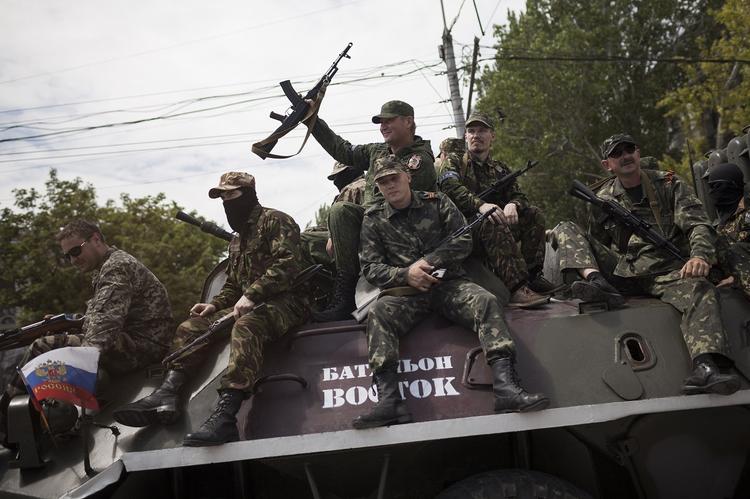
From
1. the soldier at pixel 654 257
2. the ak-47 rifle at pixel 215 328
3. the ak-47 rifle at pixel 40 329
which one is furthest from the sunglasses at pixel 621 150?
the ak-47 rifle at pixel 40 329

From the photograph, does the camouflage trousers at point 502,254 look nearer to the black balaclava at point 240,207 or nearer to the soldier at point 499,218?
the soldier at point 499,218

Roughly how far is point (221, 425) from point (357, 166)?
2.67m

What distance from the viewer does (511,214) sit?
215 inches

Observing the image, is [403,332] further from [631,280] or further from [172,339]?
[172,339]

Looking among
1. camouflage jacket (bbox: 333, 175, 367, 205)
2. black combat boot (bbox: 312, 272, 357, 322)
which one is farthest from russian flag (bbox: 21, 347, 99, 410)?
camouflage jacket (bbox: 333, 175, 367, 205)

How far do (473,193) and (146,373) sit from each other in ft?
9.19

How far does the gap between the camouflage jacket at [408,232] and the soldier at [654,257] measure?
0.75m

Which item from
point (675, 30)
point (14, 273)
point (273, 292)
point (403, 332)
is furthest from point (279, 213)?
point (675, 30)

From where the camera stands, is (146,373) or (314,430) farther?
(146,373)

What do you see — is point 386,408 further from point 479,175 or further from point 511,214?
point 479,175

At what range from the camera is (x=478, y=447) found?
4.46m

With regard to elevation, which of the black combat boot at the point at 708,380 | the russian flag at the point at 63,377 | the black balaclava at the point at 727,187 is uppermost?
the black balaclava at the point at 727,187

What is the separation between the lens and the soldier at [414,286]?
13.0 feet

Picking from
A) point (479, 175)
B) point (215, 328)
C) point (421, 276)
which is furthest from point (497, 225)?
point (215, 328)
